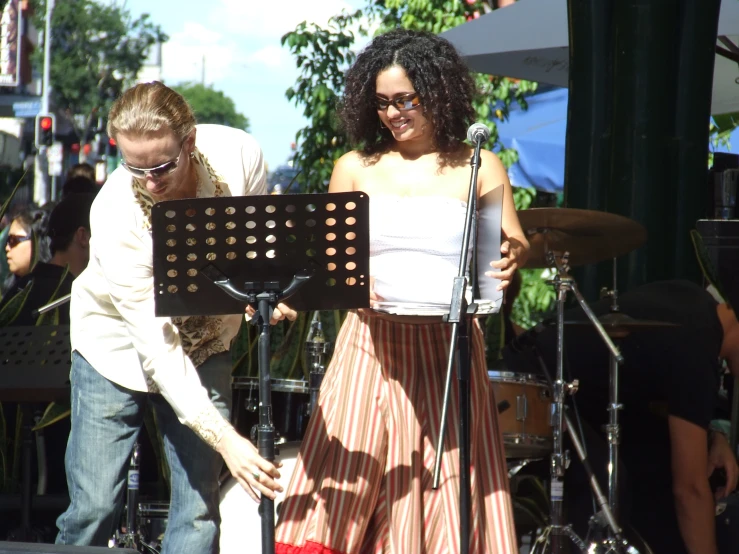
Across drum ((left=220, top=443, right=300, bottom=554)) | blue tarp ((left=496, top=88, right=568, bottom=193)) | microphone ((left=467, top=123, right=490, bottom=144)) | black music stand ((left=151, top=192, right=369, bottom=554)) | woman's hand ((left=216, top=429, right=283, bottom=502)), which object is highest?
blue tarp ((left=496, top=88, right=568, bottom=193))

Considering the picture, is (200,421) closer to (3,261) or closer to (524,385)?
(524,385)

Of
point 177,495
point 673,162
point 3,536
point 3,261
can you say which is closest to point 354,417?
point 177,495

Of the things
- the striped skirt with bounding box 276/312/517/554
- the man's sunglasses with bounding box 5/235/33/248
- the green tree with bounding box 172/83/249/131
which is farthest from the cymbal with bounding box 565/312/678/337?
the green tree with bounding box 172/83/249/131

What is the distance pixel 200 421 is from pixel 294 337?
2.10 metres

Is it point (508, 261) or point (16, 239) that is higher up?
point (508, 261)

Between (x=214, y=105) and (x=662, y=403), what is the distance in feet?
334

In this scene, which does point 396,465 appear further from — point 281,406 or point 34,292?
point 34,292

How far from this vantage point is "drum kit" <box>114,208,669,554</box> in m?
4.36

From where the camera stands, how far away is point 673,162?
5.54m

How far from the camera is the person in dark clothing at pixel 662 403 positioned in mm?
4301

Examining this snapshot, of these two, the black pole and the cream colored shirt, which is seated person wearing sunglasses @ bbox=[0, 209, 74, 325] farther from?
the black pole

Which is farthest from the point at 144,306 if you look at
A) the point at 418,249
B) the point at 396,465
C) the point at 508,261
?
the point at 508,261

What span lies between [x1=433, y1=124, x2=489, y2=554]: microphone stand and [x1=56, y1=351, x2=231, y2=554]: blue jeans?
0.70 meters

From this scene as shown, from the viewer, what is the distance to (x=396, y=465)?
3389mm
